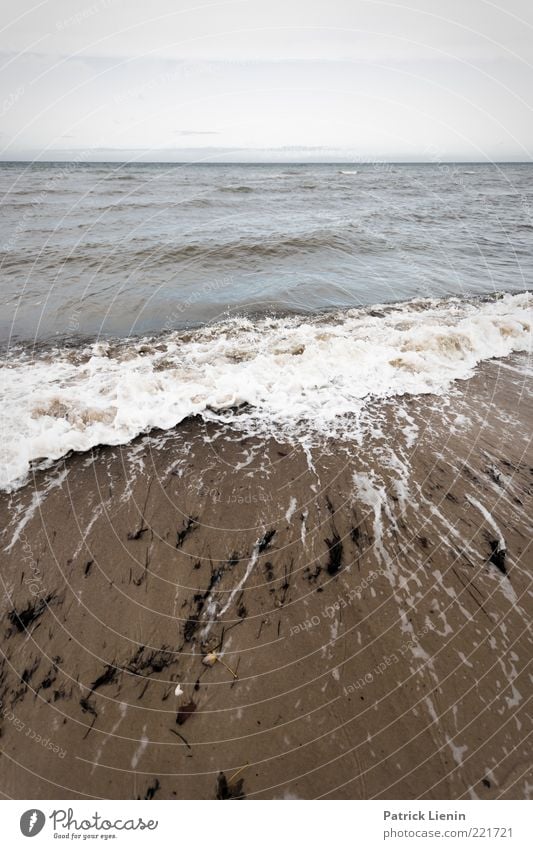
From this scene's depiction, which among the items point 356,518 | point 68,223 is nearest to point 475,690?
point 356,518

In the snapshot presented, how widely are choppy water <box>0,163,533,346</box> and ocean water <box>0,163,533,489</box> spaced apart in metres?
0.11

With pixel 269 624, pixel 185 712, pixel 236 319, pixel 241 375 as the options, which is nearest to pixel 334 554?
pixel 269 624

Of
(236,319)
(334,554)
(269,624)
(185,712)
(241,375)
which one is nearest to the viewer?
(185,712)

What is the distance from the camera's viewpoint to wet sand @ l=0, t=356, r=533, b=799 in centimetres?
298

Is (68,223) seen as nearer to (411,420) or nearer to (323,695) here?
(411,420)

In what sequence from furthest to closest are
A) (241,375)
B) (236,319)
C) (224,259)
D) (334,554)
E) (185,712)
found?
1. (224,259)
2. (236,319)
3. (241,375)
4. (334,554)
5. (185,712)

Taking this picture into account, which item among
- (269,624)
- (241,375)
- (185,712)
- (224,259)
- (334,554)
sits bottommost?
(185,712)

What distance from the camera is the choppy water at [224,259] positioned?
11.4m

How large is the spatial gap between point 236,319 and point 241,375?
3.78m

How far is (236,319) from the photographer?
10.7 meters

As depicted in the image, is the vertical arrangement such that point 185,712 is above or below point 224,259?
below

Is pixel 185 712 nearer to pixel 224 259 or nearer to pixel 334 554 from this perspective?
pixel 334 554

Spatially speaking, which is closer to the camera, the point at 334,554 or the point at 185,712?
the point at 185,712

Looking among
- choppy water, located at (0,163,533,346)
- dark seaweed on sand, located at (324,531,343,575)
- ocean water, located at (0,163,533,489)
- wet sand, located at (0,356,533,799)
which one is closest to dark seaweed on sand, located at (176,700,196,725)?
wet sand, located at (0,356,533,799)
